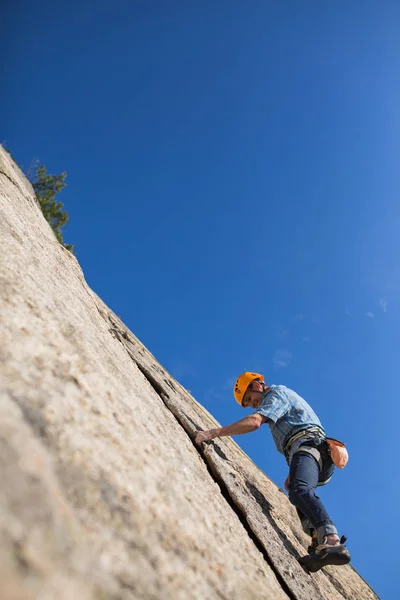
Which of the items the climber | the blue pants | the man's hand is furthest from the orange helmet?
the man's hand

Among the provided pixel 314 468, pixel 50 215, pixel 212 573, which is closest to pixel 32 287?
pixel 212 573

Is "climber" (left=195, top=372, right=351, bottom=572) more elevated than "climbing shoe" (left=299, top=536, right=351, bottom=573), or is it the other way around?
A: "climber" (left=195, top=372, right=351, bottom=572)

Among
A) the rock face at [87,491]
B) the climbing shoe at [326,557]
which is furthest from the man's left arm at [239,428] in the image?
the climbing shoe at [326,557]

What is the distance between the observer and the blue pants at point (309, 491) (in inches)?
123

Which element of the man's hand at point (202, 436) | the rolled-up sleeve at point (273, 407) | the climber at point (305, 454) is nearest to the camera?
the climber at point (305, 454)

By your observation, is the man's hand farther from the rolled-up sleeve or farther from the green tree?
the green tree

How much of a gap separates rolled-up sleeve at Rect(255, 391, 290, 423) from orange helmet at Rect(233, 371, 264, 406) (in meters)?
0.81

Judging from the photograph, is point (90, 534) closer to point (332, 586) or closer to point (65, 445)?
point (65, 445)

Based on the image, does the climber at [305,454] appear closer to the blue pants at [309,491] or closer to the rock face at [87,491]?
the blue pants at [309,491]

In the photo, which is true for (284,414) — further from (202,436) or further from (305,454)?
(202,436)

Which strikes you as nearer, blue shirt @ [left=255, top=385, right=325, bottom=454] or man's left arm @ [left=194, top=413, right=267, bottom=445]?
man's left arm @ [left=194, top=413, right=267, bottom=445]

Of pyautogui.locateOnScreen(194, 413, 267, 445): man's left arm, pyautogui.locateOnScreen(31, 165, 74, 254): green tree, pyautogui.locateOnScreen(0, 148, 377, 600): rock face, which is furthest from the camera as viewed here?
pyautogui.locateOnScreen(31, 165, 74, 254): green tree

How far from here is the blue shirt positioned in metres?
3.90

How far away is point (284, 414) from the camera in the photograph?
13.3ft
